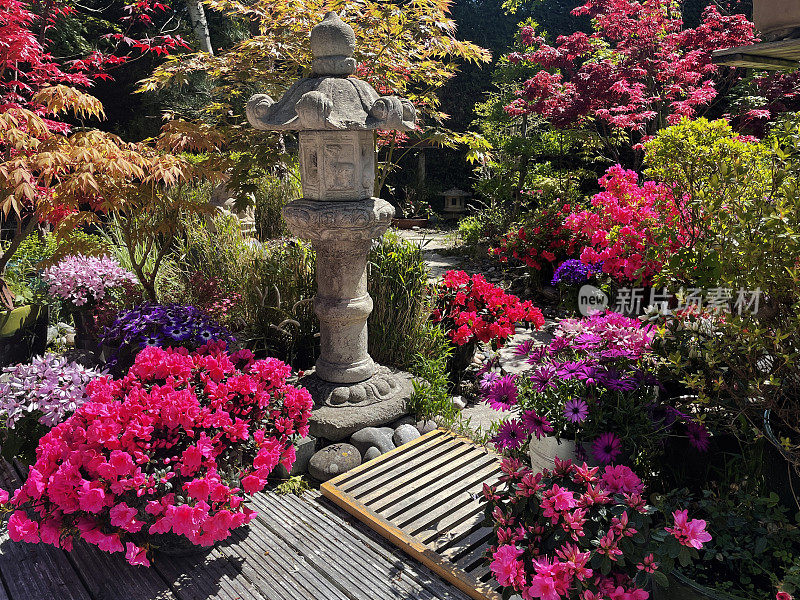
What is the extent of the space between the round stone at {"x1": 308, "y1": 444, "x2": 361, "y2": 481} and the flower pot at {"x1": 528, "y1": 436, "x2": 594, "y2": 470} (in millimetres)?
1038

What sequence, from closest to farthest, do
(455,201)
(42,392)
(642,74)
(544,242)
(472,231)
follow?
(42,392), (642,74), (544,242), (472,231), (455,201)

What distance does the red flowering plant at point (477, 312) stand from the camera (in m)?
3.89

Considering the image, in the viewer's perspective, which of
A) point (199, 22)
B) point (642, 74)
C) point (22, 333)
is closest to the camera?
point (22, 333)

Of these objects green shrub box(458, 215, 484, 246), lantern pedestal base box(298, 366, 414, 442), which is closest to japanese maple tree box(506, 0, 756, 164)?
green shrub box(458, 215, 484, 246)

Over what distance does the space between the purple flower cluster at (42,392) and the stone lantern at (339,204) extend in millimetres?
1184

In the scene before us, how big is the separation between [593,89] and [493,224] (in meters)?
2.39

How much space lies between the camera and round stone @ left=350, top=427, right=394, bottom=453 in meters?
3.17

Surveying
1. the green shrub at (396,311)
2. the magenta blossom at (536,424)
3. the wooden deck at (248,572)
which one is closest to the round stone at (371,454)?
the wooden deck at (248,572)

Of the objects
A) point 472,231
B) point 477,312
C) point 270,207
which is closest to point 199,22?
point 270,207

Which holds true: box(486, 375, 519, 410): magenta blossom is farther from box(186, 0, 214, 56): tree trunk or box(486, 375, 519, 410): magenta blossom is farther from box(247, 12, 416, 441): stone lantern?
box(186, 0, 214, 56): tree trunk

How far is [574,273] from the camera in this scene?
5.15 metres

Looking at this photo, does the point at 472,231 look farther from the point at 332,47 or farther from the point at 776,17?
the point at 776,17

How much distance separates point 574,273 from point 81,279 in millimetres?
3912

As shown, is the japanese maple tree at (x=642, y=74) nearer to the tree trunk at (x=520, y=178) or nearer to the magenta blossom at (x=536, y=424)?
the tree trunk at (x=520, y=178)
